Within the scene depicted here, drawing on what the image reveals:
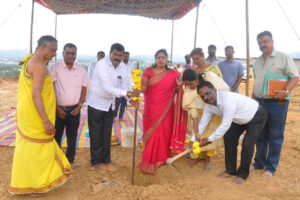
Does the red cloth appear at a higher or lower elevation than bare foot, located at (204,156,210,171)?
higher

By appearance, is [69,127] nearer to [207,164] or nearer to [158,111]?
[158,111]

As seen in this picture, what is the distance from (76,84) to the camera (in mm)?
2936

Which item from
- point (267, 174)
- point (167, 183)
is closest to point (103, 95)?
point (167, 183)

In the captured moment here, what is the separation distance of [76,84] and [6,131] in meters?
2.75

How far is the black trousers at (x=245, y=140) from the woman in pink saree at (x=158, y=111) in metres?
0.85

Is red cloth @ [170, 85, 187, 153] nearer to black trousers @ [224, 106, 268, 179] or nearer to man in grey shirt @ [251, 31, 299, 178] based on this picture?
black trousers @ [224, 106, 268, 179]

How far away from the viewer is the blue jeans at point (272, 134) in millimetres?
2975

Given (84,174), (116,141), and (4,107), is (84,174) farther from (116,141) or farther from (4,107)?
(4,107)

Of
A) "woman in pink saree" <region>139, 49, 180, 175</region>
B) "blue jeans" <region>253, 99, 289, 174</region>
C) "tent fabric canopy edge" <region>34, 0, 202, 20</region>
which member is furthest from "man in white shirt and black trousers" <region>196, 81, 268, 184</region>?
"tent fabric canopy edge" <region>34, 0, 202, 20</region>

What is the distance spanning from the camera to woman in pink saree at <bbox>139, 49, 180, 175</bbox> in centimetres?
321

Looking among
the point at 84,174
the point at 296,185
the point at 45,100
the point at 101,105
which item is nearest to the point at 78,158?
the point at 84,174

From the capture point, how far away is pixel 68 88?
9.41 ft

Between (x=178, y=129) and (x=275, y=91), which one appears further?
(x=178, y=129)

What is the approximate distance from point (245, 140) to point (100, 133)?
75.2 inches
